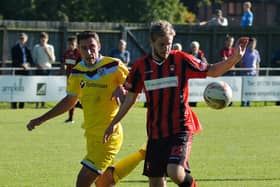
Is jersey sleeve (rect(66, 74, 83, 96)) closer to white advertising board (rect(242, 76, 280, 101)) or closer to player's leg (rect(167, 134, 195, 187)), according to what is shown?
player's leg (rect(167, 134, 195, 187))

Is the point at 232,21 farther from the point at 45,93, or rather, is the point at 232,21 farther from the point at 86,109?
the point at 86,109

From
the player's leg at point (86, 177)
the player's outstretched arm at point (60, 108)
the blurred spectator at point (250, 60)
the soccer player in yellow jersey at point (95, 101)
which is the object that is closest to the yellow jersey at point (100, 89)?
the soccer player in yellow jersey at point (95, 101)

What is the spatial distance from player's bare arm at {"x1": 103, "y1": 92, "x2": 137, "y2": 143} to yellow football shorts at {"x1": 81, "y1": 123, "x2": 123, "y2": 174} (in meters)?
0.41

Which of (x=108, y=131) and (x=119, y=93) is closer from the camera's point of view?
(x=108, y=131)

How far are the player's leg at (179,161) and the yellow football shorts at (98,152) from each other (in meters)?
0.87

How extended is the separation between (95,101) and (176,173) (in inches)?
53.3

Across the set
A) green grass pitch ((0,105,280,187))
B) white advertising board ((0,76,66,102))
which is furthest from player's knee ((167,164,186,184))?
white advertising board ((0,76,66,102))

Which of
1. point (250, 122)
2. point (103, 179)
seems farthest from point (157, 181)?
point (250, 122)

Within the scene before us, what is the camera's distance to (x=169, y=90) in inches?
341

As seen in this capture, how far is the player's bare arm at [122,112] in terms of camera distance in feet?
29.0

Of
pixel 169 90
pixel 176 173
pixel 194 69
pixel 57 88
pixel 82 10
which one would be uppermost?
pixel 82 10

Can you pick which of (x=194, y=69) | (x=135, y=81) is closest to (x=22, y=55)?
(x=135, y=81)

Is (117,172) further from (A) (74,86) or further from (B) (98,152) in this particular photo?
(A) (74,86)

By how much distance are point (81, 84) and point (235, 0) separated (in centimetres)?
5535
